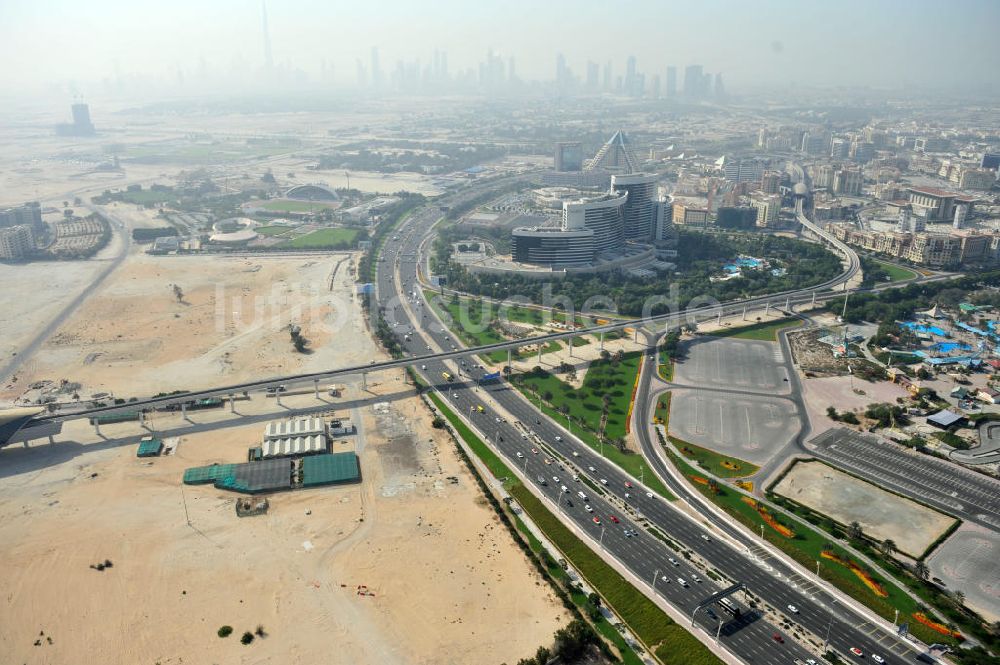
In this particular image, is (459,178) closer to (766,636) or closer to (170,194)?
(170,194)

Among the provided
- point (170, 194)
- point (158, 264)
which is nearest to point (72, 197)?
point (170, 194)

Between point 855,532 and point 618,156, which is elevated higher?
point 618,156

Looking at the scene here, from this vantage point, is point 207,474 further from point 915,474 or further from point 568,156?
point 568,156

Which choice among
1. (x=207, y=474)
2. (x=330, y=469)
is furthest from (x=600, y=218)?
(x=207, y=474)

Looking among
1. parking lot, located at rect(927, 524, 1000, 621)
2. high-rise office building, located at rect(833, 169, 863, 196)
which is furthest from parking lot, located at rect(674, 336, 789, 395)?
high-rise office building, located at rect(833, 169, 863, 196)

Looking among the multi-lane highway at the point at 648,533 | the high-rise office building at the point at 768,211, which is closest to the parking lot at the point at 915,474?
the multi-lane highway at the point at 648,533

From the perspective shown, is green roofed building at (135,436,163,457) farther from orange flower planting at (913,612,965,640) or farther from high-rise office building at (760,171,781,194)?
high-rise office building at (760,171,781,194)

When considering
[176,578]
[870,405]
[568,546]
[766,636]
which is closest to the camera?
[766,636]
